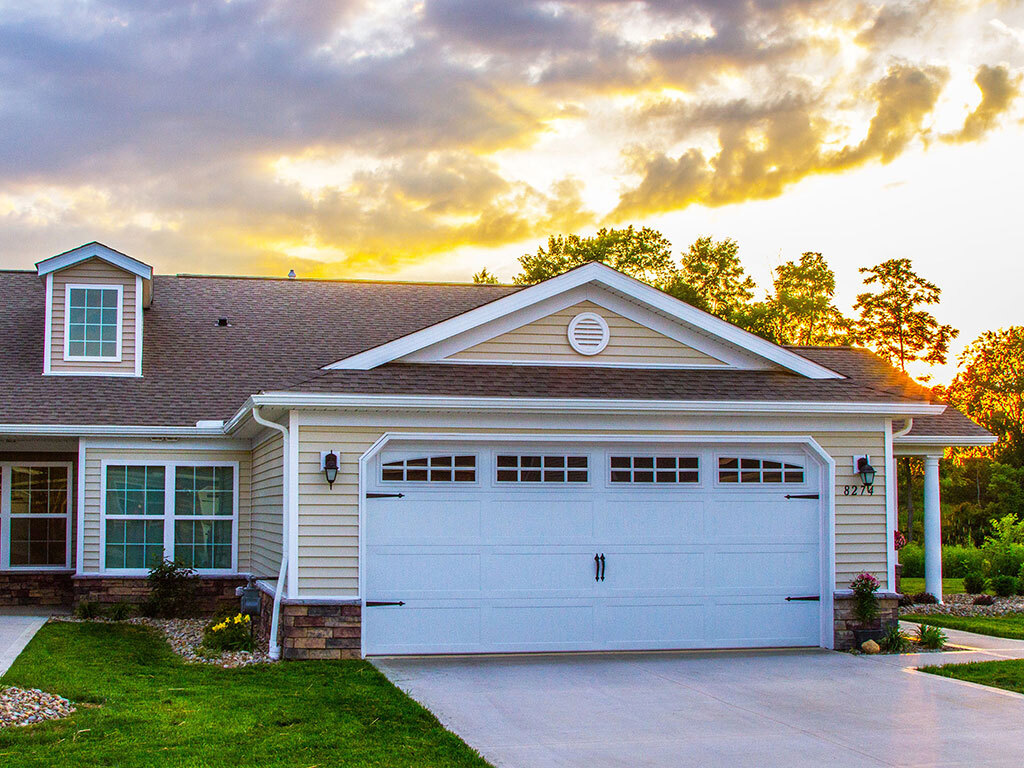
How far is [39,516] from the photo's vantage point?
15.7 m

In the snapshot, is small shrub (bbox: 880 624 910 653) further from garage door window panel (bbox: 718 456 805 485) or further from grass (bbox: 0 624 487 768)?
grass (bbox: 0 624 487 768)

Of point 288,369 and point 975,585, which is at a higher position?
point 288,369

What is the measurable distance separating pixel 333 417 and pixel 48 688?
144 inches

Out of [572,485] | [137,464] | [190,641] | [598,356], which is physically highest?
[598,356]

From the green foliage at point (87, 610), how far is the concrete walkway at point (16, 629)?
414 mm

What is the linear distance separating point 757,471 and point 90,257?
10.6m

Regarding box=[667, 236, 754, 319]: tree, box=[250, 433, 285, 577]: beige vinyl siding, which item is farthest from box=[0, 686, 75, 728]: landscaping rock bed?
box=[667, 236, 754, 319]: tree

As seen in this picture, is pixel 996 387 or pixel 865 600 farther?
pixel 996 387

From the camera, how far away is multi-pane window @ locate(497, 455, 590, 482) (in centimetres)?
1142

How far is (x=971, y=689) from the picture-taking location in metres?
9.34

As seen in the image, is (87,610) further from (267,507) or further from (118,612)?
(267,507)

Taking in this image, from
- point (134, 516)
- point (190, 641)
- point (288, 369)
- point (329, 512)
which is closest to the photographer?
point (329, 512)

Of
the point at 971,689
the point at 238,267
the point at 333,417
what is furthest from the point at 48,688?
the point at 238,267

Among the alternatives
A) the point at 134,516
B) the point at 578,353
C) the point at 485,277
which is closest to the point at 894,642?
the point at 578,353
